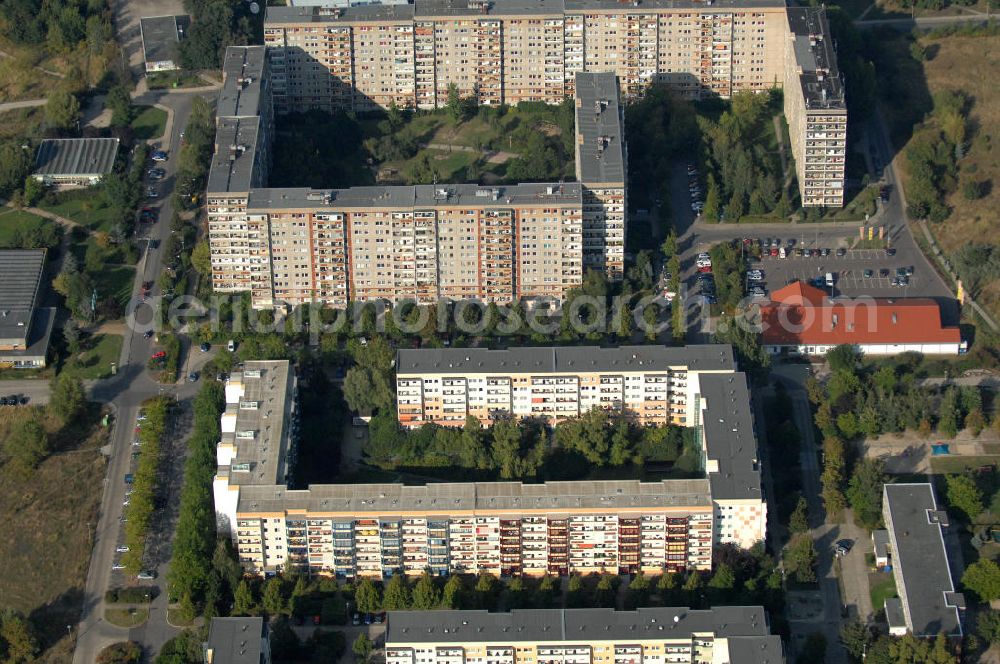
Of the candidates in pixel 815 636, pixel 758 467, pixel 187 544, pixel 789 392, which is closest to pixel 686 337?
pixel 789 392

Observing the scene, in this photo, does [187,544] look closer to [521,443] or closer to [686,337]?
[521,443]

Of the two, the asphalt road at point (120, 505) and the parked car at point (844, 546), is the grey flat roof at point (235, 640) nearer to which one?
the asphalt road at point (120, 505)

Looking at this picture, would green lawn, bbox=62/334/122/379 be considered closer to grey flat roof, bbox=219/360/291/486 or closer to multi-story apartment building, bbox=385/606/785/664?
grey flat roof, bbox=219/360/291/486

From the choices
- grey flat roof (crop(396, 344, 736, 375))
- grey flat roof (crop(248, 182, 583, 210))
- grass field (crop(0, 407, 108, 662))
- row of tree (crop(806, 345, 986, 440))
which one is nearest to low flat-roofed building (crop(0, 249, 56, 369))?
grass field (crop(0, 407, 108, 662))

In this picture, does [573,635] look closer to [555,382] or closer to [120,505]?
[555,382]

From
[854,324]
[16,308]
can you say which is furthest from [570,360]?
[16,308]

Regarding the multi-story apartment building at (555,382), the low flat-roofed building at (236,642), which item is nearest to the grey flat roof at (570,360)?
the multi-story apartment building at (555,382)
